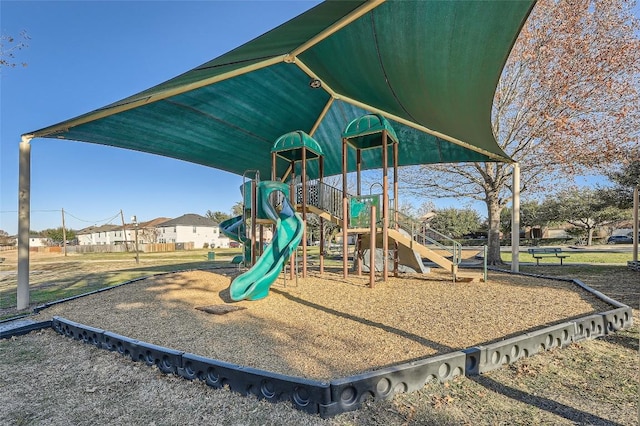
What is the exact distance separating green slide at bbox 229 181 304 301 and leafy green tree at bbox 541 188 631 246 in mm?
34977

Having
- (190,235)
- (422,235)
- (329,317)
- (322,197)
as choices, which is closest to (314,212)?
(322,197)

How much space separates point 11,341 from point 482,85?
8.86m

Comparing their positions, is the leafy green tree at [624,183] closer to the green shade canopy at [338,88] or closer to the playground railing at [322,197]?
the green shade canopy at [338,88]

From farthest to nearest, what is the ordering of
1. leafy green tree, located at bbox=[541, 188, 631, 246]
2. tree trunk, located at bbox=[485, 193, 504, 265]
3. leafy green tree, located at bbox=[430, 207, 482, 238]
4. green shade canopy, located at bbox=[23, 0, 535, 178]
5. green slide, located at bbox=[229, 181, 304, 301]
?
leafy green tree, located at bbox=[430, 207, 482, 238] → leafy green tree, located at bbox=[541, 188, 631, 246] → tree trunk, located at bbox=[485, 193, 504, 265] → green slide, located at bbox=[229, 181, 304, 301] → green shade canopy, located at bbox=[23, 0, 535, 178]

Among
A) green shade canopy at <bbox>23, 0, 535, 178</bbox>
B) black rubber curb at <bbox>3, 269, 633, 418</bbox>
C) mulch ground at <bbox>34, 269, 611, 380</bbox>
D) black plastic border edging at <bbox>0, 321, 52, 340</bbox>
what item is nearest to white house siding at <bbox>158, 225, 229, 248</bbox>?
green shade canopy at <bbox>23, 0, 535, 178</bbox>

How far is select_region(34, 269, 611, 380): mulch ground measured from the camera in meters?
3.93

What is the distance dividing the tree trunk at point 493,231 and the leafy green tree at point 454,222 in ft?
101

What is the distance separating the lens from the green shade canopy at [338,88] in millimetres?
5000

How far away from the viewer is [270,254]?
7.39 metres

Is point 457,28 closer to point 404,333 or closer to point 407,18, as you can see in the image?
point 407,18

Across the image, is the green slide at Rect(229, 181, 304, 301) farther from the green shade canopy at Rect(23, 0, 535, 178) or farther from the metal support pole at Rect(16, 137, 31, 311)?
the metal support pole at Rect(16, 137, 31, 311)

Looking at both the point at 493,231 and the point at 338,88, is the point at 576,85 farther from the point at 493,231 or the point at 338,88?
the point at 338,88

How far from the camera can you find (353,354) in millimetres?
3857

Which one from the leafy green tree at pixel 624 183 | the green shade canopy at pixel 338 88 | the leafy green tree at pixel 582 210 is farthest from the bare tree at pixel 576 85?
the leafy green tree at pixel 582 210
